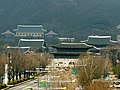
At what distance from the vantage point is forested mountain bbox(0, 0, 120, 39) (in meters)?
131

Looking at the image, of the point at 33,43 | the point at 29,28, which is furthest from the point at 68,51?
the point at 29,28

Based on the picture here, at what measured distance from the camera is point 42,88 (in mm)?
33875

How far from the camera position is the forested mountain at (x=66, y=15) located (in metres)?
131

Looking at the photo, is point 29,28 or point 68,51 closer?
point 68,51

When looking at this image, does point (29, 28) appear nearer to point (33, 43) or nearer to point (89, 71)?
point (33, 43)

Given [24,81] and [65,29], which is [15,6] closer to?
[65,29]

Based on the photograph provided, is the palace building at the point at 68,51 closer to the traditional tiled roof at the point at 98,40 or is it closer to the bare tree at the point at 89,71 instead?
the traditional tiled roof at the point at 98,40

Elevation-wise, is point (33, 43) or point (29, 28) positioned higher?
point (29, 28)

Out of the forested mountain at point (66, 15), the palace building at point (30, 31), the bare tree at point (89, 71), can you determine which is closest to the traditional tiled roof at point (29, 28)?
the palace building at point (30, 31)

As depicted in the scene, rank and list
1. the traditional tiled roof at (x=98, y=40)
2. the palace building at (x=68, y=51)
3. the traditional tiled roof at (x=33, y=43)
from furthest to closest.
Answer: the traditional tiled roof at (x=33, y=43) < the traditional tiled roof at (x=98, y=40) < the palace building at (x=68, y=51)

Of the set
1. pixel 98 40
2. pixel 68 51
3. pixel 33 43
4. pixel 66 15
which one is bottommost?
pixel 68 51

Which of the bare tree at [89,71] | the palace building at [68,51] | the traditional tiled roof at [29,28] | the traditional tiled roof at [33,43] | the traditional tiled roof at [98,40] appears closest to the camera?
the bare tree at [89,71]

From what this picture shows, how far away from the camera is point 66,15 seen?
14512 cm

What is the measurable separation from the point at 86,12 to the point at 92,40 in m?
46.5
